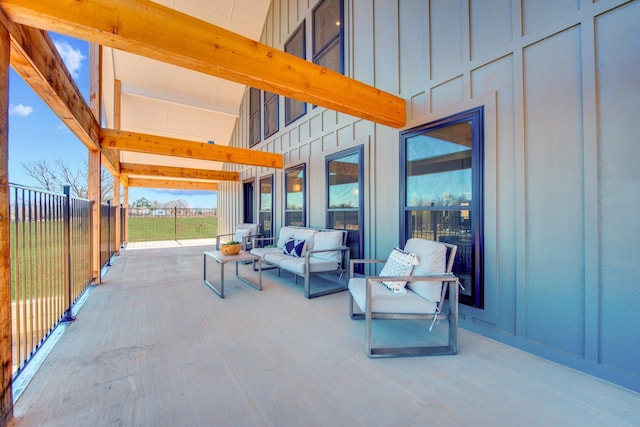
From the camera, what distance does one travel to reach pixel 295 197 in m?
5.82

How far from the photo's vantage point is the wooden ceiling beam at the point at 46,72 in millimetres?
1648

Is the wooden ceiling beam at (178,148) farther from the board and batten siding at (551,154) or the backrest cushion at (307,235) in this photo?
the board and batten siding at (551,154)

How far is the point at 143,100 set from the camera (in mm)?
8344

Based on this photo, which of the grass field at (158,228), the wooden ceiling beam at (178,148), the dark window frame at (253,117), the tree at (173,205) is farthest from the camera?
the grass field at (158,228)

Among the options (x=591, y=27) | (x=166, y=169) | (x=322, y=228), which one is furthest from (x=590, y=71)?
(x=166, y=169)

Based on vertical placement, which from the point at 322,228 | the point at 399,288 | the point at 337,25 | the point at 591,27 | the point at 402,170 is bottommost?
the point at 399,288

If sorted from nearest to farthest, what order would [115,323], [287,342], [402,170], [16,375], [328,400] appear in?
[328,400] < [16,375] < [287,342] < [115,323] < [402,170]

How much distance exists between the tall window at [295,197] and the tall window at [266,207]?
88 cm

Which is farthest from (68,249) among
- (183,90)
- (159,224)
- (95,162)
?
(159,224)

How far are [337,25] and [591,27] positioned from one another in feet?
12.4

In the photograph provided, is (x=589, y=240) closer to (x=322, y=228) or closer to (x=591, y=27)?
(x=591, y=27)

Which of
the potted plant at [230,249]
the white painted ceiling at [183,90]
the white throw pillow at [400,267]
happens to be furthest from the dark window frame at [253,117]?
the white throw pillow at [400,267]

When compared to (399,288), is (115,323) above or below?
below

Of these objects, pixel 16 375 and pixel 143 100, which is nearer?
pixel 16 375
